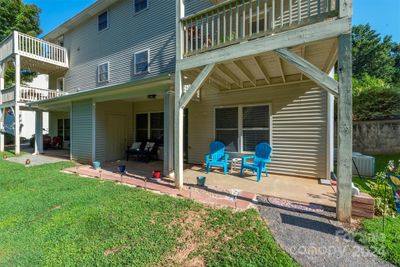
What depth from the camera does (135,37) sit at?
9.51 metres

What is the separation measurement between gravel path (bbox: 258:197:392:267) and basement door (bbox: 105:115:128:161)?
279 inches

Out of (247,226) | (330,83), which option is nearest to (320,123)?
(330,83)

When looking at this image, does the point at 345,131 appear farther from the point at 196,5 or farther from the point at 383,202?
the point at 196,5

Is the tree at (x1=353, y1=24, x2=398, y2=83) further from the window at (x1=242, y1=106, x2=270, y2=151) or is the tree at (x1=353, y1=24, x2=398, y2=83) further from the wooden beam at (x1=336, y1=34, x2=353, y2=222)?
the wooden beam at (x1=336, y1=34, x2=353, y2=222)

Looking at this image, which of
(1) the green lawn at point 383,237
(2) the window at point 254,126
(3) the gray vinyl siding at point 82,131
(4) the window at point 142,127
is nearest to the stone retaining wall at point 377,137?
(2) the window at point 254,126

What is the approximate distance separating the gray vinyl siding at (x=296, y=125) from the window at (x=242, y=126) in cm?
23

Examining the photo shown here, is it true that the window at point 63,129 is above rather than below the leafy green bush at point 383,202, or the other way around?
above

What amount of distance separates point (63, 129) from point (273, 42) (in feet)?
48.2

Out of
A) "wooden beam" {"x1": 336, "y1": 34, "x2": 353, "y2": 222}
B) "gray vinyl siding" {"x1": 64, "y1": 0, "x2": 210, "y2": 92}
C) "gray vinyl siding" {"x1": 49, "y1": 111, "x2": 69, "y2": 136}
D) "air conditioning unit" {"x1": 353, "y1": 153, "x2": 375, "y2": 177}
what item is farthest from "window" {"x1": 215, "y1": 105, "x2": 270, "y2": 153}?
"gray vinyl siding" {"x1": 49, "y1": 111, "x2": 69, "y2": 136}

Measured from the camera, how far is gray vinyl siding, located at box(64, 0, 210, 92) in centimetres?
852

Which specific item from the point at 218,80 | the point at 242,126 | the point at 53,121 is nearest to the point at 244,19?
the point at 218,80

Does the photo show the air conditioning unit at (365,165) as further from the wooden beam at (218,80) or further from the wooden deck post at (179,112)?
the wooden deck post at (179,112)

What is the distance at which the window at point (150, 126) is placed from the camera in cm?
886

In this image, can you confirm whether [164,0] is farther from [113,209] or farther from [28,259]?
[28,259]
